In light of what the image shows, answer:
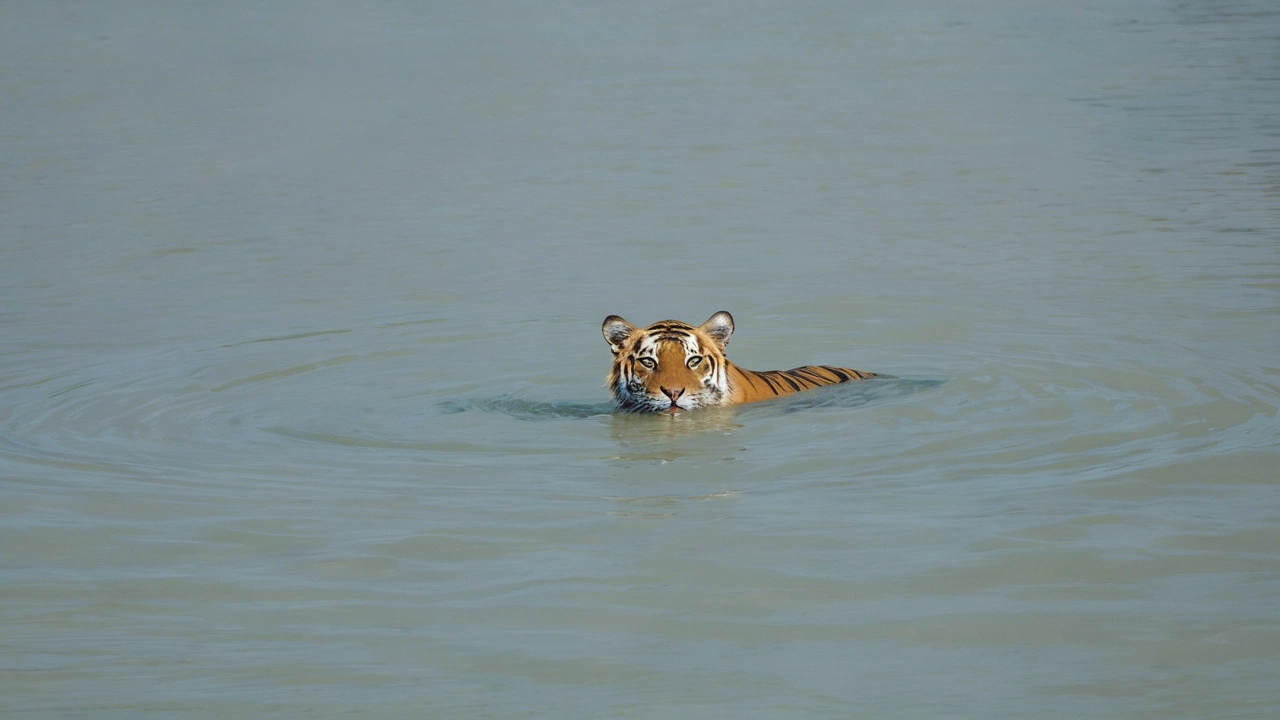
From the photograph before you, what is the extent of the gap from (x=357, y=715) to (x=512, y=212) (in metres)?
11.7

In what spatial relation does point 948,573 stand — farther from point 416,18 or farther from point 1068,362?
point 416,18

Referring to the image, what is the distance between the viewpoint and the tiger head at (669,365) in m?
8.18

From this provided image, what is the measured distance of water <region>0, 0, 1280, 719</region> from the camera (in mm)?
4504

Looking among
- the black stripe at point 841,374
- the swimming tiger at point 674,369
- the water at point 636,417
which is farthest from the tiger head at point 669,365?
the black stripe at point 841,374

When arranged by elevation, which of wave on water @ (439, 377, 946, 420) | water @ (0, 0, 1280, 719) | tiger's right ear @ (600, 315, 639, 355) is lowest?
wave on water @ (439, 377, 946, 420)

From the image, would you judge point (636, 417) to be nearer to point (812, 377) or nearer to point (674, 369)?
point (674, 369)

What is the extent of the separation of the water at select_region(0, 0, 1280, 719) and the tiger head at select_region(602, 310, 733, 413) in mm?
117

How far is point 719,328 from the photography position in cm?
841

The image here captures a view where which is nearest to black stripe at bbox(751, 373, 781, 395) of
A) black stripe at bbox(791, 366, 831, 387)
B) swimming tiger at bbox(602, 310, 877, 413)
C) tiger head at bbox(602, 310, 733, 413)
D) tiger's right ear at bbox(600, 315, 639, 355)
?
swimming tiger at bbox(602, 310, 877, 413)

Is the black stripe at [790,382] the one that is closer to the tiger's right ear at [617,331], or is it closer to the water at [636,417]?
the water at [636,417]

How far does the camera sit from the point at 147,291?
483 inches

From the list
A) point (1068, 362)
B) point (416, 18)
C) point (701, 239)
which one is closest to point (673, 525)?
point (1068, 362)

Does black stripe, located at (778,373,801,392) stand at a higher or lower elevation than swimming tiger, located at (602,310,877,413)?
lower

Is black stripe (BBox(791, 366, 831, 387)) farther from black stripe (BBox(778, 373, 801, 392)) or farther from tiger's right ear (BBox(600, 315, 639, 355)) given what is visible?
tiger's right ear (BBox(600, 315, 639, 355))
